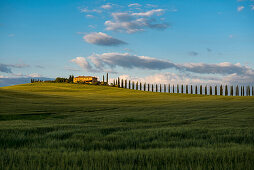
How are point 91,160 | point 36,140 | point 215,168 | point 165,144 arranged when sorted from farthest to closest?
point 36,140 < point 165,144 < point 91,160 < point 215,168

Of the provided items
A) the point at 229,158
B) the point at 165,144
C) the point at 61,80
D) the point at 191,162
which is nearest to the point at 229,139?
the point at 165,144

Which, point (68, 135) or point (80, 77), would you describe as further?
point (80, 77)

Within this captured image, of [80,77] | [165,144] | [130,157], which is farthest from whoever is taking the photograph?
[80,77]

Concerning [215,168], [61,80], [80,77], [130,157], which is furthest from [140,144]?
[80,77]

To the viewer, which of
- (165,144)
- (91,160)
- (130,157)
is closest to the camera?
(91,160)

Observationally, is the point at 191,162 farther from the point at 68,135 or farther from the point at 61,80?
the point at 61,80

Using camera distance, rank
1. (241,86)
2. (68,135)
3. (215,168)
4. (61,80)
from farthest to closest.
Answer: (61,80)
(241,86)
(68,135)
(215,168)

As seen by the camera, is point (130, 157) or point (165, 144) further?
point (165, 144)

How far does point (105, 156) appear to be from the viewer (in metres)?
4.38

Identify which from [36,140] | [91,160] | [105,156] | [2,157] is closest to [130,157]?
[105,156]

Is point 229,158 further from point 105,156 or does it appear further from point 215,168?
point 105,156

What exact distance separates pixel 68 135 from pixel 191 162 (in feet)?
15.8

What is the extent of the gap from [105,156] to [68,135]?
11.8ft

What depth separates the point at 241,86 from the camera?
97250 mm
